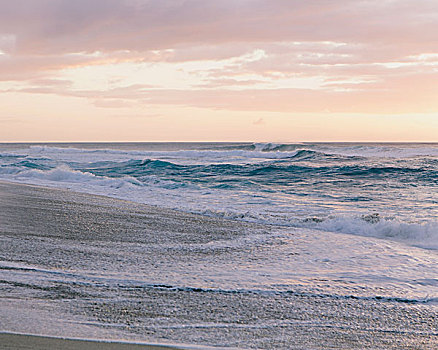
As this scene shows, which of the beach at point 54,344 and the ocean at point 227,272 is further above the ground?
the beach at point 54,344

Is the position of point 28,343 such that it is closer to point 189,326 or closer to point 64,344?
point 64,344

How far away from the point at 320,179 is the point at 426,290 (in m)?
16.4

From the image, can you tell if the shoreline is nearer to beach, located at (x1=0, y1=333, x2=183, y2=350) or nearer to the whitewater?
beach, located at (x1=0, y1=333, x2=183, y2=350)

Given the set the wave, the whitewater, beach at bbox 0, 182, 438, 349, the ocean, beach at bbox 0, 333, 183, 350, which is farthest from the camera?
the whitewater

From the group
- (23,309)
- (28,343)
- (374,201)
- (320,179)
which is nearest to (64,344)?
(28,343)

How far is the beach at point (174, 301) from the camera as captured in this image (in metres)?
3.29

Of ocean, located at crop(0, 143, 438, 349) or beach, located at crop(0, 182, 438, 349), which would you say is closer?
beach, located at crop(0, 182, 438, 349)

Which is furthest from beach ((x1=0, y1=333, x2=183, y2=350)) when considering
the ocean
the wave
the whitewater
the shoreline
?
the whitewater

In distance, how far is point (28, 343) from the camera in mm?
2861

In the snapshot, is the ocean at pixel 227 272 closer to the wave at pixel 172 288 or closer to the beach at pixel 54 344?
the wave at pixel 172 288

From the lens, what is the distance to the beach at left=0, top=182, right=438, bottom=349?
10.8 feet

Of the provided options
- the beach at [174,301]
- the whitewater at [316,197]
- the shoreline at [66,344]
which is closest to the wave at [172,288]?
the beach at [174,301]

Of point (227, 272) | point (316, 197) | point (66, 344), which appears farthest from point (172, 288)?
point (316, 197)

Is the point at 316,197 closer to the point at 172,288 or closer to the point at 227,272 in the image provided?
the point at 227,272
